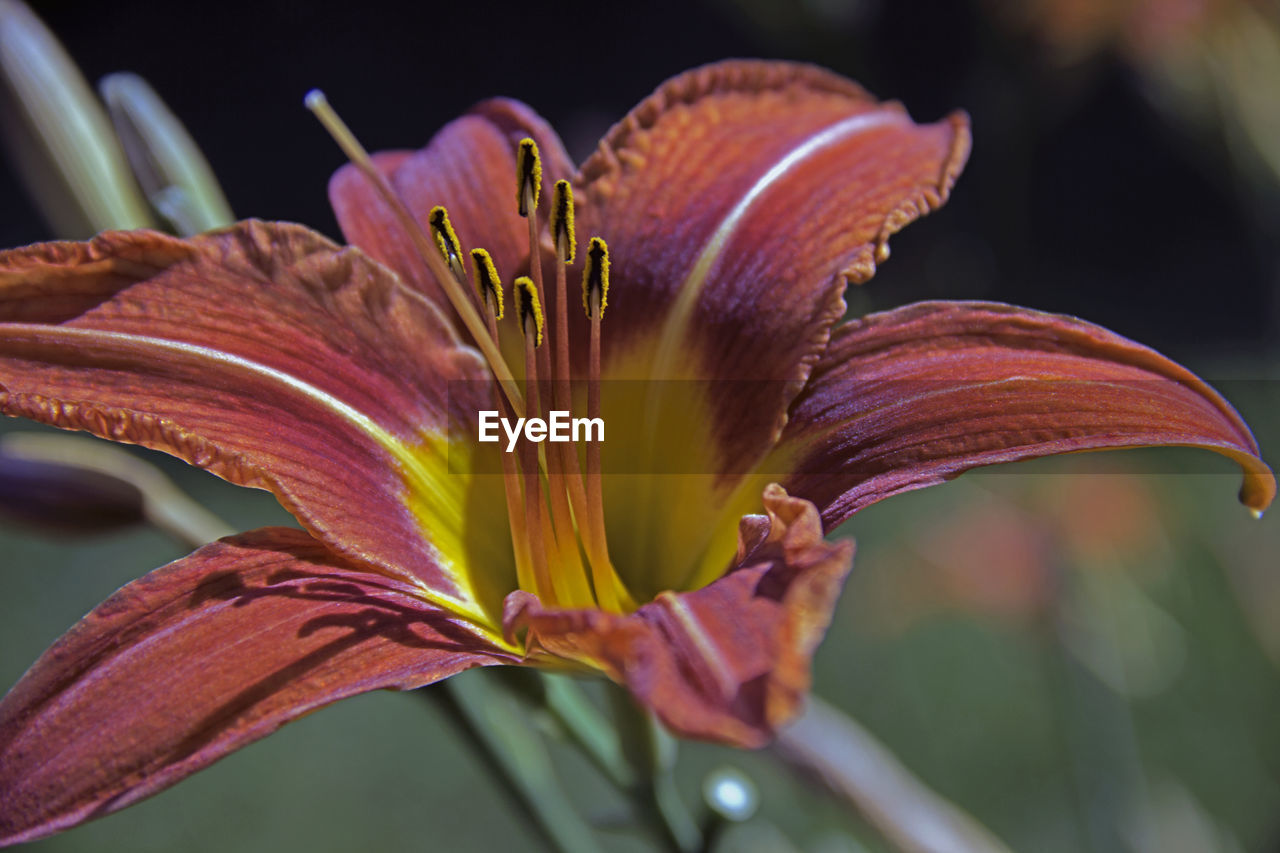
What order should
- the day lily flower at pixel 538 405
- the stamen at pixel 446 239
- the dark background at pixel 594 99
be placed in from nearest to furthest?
the day lily flower at pixel 538 405 → the stamen at pixel 446 239 → the dark background at pixel 594 99

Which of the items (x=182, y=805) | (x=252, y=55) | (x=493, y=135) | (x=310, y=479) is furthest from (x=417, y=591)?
(x=252, y=55)

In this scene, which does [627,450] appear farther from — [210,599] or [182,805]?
[182,805]

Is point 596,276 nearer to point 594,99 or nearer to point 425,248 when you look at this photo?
point 425,248

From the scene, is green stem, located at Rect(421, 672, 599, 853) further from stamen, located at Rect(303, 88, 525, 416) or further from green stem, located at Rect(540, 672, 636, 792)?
stamen, located at Rect(303, 88, 525, 416)

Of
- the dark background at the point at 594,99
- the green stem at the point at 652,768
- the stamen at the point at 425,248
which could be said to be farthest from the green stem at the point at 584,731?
the dark background at the point at 594,99

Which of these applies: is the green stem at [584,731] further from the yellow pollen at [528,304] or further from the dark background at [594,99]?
the dark background at [594,99]

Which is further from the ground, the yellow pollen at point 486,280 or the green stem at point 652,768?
the yellow pollen at point 486,280

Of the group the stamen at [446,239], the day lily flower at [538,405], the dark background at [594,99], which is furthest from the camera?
the dark background at [594,99]

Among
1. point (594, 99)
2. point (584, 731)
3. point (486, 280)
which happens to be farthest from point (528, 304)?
point (594, 99)
